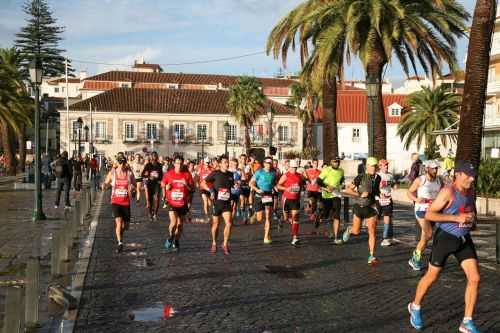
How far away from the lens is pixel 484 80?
1709cm

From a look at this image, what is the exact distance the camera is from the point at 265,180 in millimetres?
15219

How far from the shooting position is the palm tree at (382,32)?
2292cm

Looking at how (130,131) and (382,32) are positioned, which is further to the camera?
(130,131)

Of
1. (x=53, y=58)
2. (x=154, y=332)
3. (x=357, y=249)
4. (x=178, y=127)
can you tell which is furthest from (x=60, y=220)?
(x=53, y=58)

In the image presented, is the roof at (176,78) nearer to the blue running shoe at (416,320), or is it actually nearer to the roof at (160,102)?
the roof at (160,102)

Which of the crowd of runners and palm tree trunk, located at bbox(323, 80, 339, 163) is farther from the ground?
palm tree trunk, located at bbox(323, 80, 339, 163)

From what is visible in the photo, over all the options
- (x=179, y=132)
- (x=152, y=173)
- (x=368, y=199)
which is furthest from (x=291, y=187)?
(x=179, y=132)

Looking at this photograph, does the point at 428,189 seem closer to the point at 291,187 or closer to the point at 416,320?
the point at 291,187

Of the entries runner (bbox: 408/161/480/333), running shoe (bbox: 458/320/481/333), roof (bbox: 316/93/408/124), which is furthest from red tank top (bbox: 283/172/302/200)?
roof (bbox: 316/93/408/124)

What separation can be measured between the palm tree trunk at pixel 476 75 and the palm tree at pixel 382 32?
492cm

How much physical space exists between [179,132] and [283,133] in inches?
501

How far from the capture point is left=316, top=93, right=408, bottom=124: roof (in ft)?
284

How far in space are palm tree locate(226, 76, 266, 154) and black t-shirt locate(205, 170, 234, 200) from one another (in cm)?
6491

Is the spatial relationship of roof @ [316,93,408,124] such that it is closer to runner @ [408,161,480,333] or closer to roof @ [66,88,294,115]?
roof @ [66,88,294,115]
